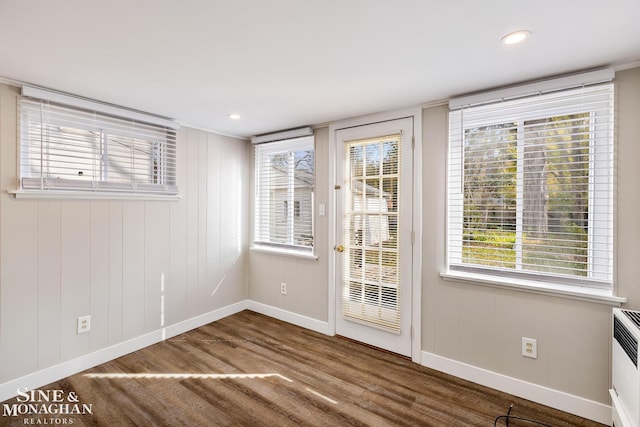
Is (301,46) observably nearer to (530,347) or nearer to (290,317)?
(530,347)

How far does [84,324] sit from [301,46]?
2752mm

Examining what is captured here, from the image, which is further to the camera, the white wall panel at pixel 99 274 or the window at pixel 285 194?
the window at pixel 285 194

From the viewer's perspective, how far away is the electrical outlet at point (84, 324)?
2546 mm

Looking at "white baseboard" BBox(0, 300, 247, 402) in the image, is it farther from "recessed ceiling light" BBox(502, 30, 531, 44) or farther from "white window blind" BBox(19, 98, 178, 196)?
"recessed ceiling light" BBox(502, 30, 531, 44)

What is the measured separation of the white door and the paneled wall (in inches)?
56.8

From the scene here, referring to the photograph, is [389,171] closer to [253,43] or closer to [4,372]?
[253,43]

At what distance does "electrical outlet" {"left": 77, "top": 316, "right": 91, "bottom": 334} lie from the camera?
2.55 metres

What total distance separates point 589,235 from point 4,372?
4.08 metres

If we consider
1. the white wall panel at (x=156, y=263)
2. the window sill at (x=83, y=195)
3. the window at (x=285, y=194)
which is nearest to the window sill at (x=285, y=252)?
the window at (x=285, y=194)

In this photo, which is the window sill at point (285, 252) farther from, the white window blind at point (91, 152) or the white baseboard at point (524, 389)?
the white baseboard at point (524, 389)

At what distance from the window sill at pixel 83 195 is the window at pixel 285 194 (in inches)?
43.9

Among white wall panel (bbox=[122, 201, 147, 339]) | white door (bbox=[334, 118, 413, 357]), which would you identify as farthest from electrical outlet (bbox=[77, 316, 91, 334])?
white door (bbox=[334, 118, 413, 357])

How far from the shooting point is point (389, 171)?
286 cm

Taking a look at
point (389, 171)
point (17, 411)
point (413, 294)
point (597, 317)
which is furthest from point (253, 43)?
point (17, 411)
